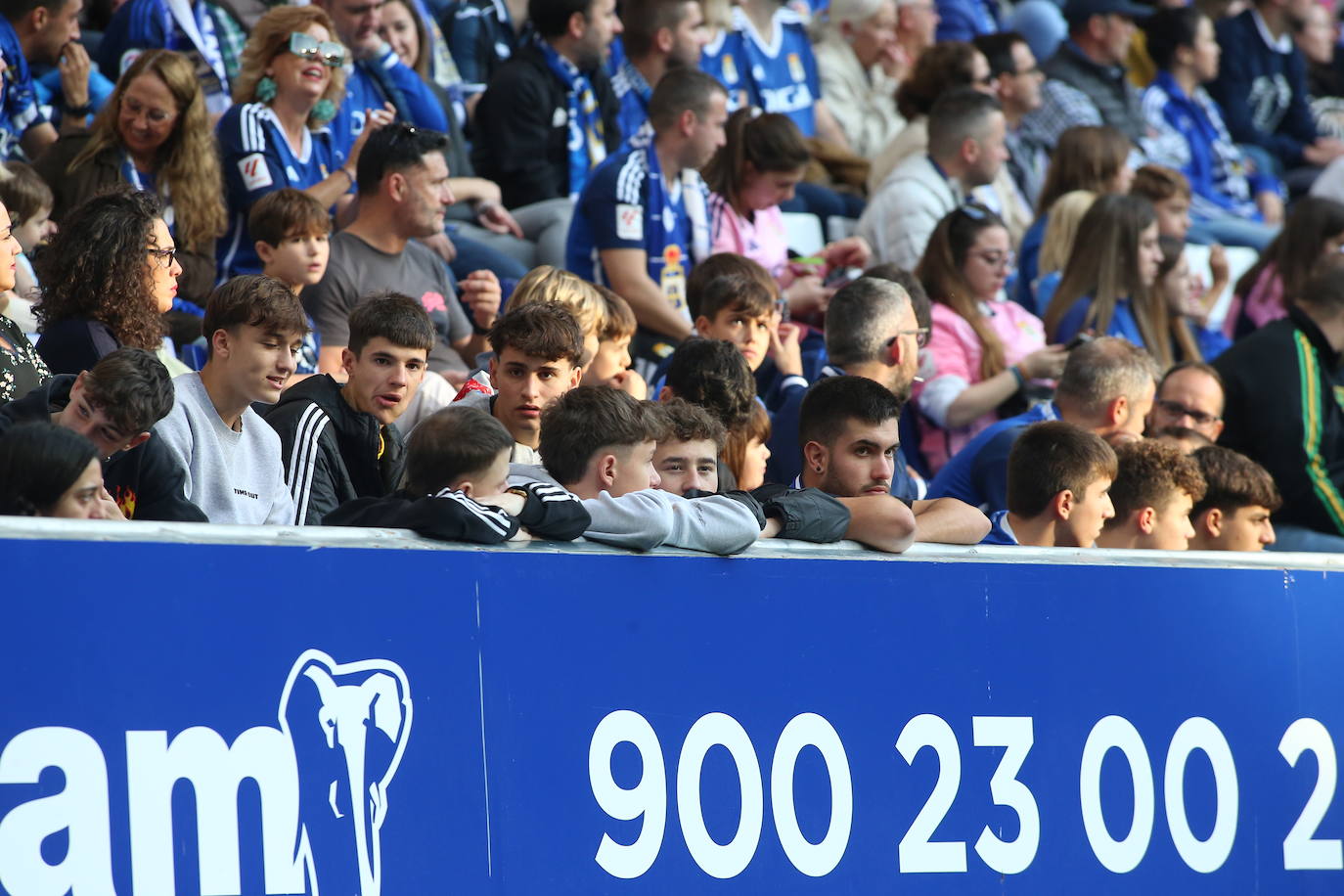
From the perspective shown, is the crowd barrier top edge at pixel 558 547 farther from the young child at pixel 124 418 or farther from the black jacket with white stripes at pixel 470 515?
the young child at pixel 124 418

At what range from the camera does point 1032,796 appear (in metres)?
4.93

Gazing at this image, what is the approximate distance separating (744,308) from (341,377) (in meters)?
1.45

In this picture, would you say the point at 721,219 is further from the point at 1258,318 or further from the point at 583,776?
the point at 583,776

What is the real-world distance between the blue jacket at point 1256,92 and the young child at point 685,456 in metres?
10.2

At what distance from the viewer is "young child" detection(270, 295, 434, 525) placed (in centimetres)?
521

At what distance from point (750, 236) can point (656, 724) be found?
445cm

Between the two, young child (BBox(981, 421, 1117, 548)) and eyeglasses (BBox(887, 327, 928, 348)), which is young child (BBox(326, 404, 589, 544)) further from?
eyeglasses (BBox(887, 327, 928, 348))

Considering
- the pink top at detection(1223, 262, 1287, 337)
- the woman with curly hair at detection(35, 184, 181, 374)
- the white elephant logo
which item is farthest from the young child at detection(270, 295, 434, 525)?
the pink top at detection(1223, 262, 1287, 337)

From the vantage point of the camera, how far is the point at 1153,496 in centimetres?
633

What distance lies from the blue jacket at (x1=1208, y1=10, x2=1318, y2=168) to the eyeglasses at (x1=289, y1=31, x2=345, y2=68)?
8.87m

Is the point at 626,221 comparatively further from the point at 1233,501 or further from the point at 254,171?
the point at 1233,501

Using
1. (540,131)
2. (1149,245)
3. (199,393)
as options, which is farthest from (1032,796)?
(540,131)

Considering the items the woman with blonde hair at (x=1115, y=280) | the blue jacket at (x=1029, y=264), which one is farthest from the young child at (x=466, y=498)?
the blue jacket at (x=1029, y=264)

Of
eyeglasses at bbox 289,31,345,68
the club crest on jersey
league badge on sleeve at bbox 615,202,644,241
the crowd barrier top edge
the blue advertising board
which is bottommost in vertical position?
the blue advertising board
